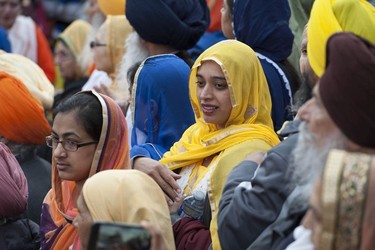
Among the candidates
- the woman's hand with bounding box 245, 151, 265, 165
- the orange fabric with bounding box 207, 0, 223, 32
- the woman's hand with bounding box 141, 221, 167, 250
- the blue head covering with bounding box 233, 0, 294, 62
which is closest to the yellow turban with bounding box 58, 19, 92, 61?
the orange fabric with bounding box 207, 0, 223, 32

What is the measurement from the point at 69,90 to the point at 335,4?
17.8 ft

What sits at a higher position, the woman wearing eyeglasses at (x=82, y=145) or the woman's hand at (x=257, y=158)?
the woman's hand at (x=257, y=158)

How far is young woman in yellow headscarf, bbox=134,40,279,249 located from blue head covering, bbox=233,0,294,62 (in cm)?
97

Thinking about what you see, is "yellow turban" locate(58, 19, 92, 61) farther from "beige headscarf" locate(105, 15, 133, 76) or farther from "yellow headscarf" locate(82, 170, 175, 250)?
"yellow headscarf" locate(82, 170, 175, 250)

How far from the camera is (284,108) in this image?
651 centimetres

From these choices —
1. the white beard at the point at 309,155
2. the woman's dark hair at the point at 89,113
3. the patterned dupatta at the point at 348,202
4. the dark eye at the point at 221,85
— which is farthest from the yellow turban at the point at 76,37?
the patterned dupatta at the point at 348,202

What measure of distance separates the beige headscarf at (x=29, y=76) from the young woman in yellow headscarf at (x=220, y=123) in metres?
1.91

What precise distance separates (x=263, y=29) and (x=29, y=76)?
182 cm

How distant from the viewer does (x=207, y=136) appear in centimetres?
577

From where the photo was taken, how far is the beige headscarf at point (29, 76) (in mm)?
7617

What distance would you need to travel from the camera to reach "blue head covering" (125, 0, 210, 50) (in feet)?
24.4

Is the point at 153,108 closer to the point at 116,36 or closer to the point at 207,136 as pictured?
the point at 207,136

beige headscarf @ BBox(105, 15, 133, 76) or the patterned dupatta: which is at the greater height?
the patterned dupatta

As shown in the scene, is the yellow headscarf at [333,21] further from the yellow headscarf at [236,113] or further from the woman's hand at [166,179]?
the woman's hand at [166,179]
